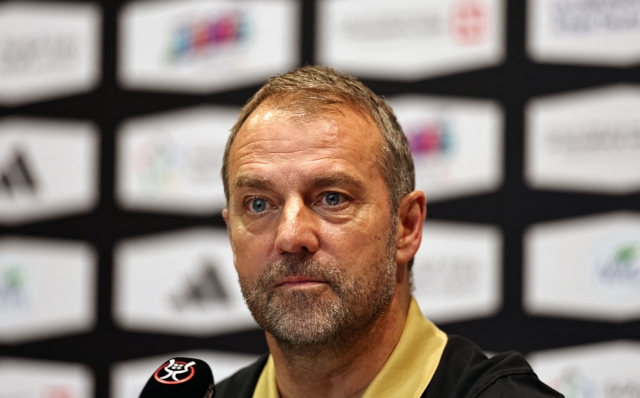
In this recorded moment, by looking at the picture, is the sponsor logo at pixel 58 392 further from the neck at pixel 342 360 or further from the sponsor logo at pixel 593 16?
the sponsor logo at pixel 593 16

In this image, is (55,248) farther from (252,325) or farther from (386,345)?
(386,345)

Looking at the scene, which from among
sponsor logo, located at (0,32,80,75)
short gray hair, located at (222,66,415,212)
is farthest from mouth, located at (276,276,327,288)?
sponsor logo, located at (0,32,80,75)

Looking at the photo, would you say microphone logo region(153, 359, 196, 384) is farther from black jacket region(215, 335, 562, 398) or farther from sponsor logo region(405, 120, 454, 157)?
sponsor logo region(405, 120, 454, 157)

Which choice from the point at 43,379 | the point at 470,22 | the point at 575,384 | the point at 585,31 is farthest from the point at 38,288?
the point at 585,31

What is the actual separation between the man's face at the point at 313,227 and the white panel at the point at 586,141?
1.74 meters

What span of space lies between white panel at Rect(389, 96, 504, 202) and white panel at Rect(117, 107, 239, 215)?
82cm

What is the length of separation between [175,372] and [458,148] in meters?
2.06

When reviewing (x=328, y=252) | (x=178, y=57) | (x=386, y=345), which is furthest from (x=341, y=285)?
(x=178, y=57)

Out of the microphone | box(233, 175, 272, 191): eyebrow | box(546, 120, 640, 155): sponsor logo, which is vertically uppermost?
box(233, 175, 272, 191): eyebrow

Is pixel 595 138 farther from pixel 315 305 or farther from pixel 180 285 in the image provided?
pixel 315 305

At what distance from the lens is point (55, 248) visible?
11.7ft

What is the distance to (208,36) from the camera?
11.4 ft

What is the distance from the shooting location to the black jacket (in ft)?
4.72

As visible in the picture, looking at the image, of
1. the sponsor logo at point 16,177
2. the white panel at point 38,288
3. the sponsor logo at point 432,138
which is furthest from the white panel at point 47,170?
the sponsor logo at point 432,138
